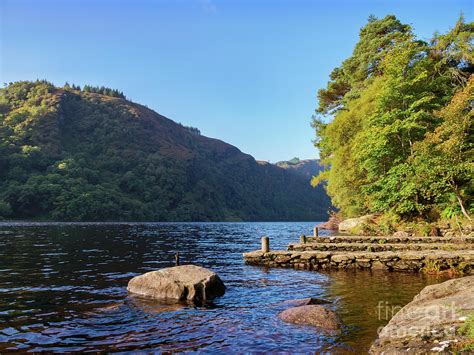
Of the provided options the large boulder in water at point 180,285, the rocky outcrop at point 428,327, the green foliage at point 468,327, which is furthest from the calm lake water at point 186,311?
the green foliage at point 468,327

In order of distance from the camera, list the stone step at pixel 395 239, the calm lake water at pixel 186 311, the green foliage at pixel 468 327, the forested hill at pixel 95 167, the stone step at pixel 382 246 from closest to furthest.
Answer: the green foliage at pixel 468 327
the calm lake water at pixel 186 311
the stone step at pixel 382 246
the stone step at pixel 395 239
the forested hill at pixel 95 167

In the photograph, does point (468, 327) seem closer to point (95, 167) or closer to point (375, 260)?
point (375, 260)

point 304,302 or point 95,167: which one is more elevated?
point 95,167

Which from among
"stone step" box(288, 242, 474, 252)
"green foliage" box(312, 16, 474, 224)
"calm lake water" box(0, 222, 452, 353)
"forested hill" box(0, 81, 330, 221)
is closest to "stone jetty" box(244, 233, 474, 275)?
"stone step" box(288, 242, 474, 252)

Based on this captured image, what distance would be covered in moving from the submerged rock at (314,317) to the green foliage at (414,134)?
18.5 meters

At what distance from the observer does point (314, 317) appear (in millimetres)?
9539

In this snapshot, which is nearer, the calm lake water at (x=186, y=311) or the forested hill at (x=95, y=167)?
the calm lake water at (x=186, y=311)

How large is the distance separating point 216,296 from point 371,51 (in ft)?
127

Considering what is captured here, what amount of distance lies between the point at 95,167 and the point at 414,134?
4845 inches

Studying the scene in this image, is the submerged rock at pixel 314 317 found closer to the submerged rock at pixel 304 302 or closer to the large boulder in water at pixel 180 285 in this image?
the submerged rock at pixel 304 302

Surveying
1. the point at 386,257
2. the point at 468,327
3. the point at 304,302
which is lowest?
the point at 304,302

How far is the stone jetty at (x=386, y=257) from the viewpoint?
57.2 feet

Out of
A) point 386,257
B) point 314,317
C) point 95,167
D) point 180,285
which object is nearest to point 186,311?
point 180,285

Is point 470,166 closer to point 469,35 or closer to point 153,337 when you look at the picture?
point 469,35
